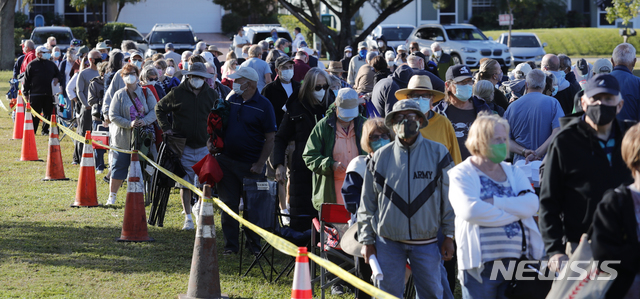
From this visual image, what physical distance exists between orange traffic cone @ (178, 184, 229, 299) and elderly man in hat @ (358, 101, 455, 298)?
153 cm

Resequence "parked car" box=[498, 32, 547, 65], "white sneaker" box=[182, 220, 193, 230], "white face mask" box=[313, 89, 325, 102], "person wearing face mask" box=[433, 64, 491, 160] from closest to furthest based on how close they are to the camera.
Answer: "person wearing face mask" box=[433, 64, 491, 160] < "white face mask" box=[313, 89, 325, 102] < "white sneaker" box=[182, 220, 193, 230] < "parked car" box=[498, 32, 547, 65]

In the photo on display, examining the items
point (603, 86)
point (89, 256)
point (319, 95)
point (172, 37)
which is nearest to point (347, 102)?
point (319, 95)

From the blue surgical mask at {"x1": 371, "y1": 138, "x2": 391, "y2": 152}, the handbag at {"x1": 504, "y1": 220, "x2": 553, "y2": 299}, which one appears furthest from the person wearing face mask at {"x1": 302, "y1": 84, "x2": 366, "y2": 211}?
the handbag at {"x1": 504, "y1": 220, "x2": 553, "y2": 299}

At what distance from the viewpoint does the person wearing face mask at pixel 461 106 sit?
7.10 meters

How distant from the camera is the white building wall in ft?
201

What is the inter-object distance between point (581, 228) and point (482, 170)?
2.04 ft

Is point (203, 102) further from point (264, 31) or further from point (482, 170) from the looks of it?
point (264, 31)

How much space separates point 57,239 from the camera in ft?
27.8

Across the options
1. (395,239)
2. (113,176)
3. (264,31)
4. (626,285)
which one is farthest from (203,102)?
(264,31)

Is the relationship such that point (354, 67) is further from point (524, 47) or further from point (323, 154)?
point (524, 47)

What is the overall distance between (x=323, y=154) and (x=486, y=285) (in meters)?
2.54

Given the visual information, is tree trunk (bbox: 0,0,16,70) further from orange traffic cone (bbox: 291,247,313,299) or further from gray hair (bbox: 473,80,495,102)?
orange traffic cone (bbox: 291,247,313,299)

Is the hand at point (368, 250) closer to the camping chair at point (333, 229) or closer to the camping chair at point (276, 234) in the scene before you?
the camping chair at point (333, 229)

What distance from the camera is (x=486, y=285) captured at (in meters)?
4.35
